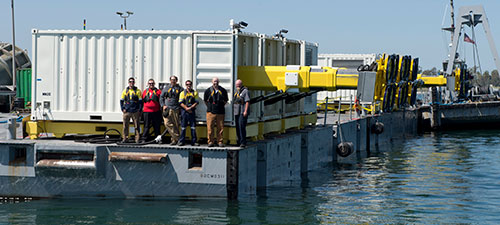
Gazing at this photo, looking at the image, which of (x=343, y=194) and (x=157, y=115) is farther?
(x=343, y=194)

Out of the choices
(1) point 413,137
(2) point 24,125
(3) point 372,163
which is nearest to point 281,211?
(2) point 24,125

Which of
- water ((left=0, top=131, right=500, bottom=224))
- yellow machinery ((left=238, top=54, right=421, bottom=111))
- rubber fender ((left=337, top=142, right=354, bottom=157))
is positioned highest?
yellow machinery ((left=238, top=54, right=421, bottom=111))

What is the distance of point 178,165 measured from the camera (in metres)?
16.9

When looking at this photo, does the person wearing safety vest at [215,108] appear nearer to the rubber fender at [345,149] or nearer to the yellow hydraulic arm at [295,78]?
the yellow hydraulic arm at [295,78]

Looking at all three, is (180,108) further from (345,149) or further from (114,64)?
(345,149)

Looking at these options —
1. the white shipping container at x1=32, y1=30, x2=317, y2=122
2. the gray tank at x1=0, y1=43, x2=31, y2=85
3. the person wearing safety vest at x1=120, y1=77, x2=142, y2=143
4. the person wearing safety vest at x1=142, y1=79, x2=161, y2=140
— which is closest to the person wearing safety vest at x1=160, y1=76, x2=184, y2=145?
the person wearing safety vest at x1=142, y1=79, x2=161, y2=140

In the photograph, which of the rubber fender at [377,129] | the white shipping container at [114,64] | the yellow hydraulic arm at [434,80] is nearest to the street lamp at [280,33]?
the white shipping container at [114,64]

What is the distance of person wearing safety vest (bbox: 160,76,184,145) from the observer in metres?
17.5

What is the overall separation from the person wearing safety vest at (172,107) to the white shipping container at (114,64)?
1.71 feet

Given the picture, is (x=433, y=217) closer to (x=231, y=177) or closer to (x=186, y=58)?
(x=231, y=177)

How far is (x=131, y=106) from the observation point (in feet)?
58.2

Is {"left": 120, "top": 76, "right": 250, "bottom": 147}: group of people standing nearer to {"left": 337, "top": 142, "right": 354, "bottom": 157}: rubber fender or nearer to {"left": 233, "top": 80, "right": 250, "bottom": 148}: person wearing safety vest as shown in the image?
{"left": 233, "top": 80, "right": 250, "bottom": 148}: person wearing safety vest

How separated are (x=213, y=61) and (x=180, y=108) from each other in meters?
1.45

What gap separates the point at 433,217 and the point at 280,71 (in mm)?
5432
